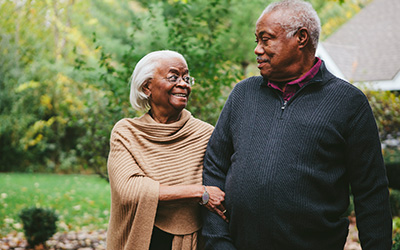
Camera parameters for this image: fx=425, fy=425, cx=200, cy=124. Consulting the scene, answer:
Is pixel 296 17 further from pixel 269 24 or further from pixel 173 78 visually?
pixel 173 78

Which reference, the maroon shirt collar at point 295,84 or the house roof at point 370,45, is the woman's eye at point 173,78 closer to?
the maroon shirt collar at point 295,84

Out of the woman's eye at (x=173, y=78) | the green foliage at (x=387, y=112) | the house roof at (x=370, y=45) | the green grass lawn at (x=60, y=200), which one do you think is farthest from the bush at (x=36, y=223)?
the house roof at (x=370, y=45)

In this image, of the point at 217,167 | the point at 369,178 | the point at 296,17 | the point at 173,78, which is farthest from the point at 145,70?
the point at 369,178

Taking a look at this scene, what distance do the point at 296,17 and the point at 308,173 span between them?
787 mm

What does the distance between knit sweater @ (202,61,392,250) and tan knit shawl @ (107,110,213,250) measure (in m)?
0.38

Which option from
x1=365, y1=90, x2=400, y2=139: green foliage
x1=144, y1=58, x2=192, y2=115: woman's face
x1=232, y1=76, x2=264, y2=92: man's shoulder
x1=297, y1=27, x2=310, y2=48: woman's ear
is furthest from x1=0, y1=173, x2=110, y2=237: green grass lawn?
x1=365, y1=90, x2=400, y2=139: green foliage

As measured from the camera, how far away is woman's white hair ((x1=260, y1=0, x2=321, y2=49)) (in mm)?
2148

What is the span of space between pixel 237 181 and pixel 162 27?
4.20 meters

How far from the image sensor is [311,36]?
7.24 feet

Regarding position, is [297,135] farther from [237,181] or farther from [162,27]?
[162,27]

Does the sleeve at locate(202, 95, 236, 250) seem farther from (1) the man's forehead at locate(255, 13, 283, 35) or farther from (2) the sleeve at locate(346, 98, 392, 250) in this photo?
(2) the sleeve at locate(346, 98, 392, 250)

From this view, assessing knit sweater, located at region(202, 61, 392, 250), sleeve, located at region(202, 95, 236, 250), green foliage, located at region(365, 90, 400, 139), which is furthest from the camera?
green foliage, located at region(365, 90, 400, 139)

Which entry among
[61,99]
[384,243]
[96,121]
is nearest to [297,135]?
[384,243]

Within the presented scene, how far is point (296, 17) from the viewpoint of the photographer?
2156 millimetres
